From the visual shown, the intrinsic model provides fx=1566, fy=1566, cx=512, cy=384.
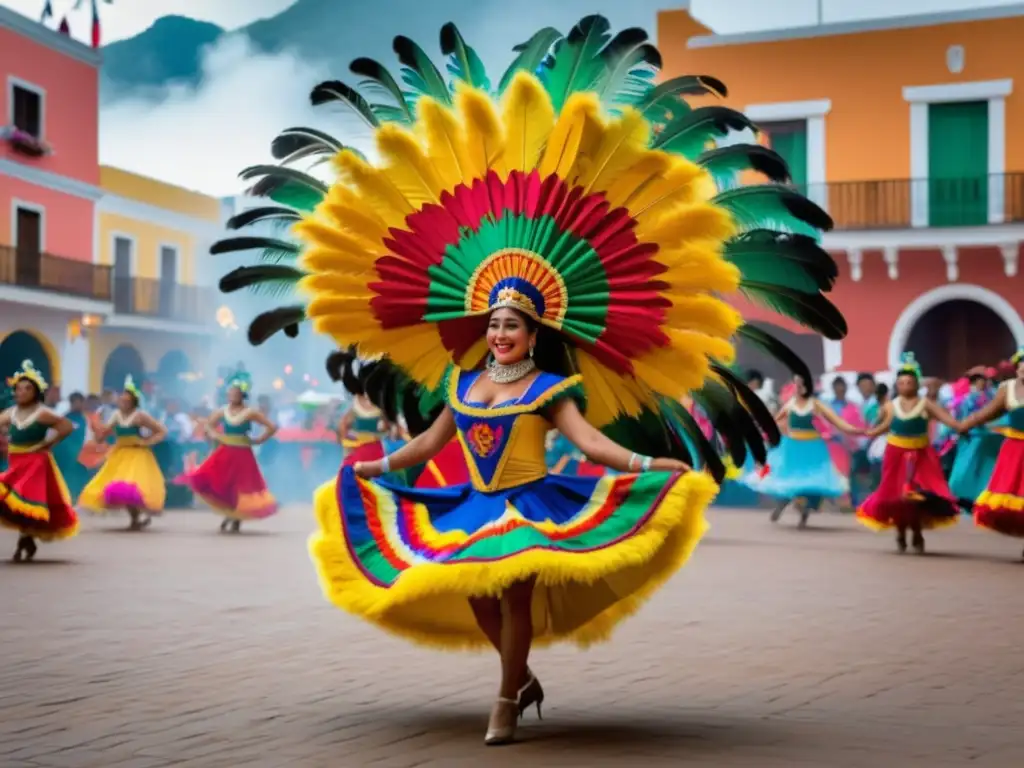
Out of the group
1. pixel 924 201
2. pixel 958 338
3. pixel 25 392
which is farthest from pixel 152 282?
pixel 25 392

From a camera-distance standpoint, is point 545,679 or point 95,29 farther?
Result: point 95,29

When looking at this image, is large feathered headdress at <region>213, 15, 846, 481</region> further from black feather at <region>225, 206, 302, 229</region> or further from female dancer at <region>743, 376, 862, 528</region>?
female dancer at <region>743, 376, 862, 528</region>

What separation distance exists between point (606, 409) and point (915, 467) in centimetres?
859

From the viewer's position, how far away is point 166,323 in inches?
1678

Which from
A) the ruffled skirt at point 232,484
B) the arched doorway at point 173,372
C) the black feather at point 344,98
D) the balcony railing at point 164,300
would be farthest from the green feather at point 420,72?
the arched doorway at point 173,372

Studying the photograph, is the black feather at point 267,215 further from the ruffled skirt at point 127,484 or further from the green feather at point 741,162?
the ruffled skirt at point 127,484

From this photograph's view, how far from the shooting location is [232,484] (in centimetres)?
A: 1777

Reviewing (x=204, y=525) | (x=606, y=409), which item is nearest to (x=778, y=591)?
(x=606, y=409)

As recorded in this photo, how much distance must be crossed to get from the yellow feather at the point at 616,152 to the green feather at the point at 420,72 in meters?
0.88

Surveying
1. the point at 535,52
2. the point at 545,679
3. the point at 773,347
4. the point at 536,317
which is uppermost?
the point at 535,52

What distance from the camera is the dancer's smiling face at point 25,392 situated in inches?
551

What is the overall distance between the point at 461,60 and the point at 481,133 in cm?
64

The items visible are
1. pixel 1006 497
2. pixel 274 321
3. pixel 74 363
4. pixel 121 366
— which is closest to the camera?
pixel 274 321

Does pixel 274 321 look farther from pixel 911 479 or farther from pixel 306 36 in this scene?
pixel 306 36
